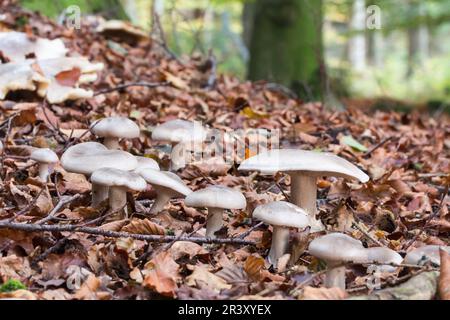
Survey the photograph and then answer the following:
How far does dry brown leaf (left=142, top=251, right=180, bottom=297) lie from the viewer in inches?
97.8

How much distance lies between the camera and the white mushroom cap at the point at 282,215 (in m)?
2.78

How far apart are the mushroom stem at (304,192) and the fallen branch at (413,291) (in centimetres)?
89

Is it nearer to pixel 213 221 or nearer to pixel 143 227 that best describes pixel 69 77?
pixel 143 227

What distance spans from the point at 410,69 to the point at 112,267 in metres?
24.5

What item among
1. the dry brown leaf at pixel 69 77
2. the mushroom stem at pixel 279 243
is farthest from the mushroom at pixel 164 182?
the dry brown leaf at pixel 69 77

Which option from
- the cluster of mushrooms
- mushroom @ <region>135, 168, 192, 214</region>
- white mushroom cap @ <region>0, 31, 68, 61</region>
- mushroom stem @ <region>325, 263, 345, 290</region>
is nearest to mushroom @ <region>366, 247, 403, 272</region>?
the cluster of mushrooms

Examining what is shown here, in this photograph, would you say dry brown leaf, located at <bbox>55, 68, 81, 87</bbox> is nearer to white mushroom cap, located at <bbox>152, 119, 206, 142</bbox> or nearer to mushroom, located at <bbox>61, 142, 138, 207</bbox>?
white mushroom cap, located at <bbox>152, 119, 206, 142</bbox>

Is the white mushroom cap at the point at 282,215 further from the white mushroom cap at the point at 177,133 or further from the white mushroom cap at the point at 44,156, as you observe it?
the white mushroom cap at the point at 44,156

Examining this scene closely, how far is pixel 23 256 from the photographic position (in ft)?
9.37

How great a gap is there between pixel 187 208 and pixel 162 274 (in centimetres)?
115

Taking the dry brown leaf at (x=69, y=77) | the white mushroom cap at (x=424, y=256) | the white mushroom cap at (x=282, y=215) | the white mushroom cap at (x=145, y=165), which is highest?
the dry brown leaf at (x=69, y=77)

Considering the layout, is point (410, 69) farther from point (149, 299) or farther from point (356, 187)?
point (149, 299)

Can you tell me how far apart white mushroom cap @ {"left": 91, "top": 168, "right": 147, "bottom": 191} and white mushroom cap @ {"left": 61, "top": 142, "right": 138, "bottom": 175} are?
0.11 metres

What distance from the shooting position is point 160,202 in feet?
11.4
